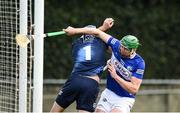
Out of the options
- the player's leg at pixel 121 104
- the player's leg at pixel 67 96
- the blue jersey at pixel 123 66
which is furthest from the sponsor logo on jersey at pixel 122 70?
the player's leg at pixel 67 96

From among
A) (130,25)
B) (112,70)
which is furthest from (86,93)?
(130,25)

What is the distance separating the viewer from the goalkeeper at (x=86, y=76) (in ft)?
30.5

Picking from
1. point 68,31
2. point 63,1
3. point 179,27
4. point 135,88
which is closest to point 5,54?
point 68,31

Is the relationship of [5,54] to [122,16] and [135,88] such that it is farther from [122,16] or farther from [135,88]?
[122,16]

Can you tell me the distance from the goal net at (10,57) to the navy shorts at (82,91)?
62 cm

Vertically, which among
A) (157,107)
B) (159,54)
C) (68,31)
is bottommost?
(157,107)

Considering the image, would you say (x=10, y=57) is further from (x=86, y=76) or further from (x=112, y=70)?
(x=112, y=70)

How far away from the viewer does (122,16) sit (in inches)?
664

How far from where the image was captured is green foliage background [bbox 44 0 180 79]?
16.1 meters

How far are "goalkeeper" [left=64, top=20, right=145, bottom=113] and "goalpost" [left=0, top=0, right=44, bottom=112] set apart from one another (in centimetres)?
48

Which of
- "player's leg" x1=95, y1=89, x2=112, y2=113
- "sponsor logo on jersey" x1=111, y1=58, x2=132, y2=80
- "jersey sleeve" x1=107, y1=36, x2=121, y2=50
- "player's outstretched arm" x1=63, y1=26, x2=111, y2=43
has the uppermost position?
"player's outstretched arm" x1=63, y1=26, x2=111, y2=43

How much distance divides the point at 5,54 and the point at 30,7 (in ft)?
3.50

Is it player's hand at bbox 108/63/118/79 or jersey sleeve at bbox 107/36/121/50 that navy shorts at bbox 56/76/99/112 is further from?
jersey sleeve at bbox 107/36/121/50

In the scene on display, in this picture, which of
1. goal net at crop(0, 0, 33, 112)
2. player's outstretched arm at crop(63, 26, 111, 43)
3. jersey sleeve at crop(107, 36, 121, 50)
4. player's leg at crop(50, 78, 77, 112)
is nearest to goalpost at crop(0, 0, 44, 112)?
goal net at crop(0, 0, 33, 112)
